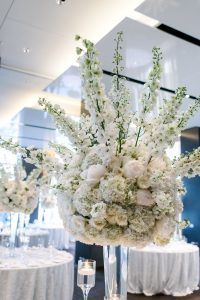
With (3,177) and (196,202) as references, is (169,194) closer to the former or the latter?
(3,177)

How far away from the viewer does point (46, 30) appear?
3676mm

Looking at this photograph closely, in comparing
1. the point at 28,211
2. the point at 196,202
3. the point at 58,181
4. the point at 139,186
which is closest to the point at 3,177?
the point at 28,211

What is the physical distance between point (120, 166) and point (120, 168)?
0.5 inches

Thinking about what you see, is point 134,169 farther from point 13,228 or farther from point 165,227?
point 13,228

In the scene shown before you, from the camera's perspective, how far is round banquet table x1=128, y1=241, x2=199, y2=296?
212 inches

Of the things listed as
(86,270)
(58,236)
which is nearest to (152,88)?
(86,270)

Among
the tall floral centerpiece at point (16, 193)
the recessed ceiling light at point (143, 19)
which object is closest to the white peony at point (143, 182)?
the recessed ceiling light at point (143, 19)

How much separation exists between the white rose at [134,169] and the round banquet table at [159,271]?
4452 millimetres

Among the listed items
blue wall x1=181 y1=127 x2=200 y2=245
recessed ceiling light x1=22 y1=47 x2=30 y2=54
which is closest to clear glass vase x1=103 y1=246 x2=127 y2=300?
recessed ceiling light x1=22 y1=47 x2=30 y2=54

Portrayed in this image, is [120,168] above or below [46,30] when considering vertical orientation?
below

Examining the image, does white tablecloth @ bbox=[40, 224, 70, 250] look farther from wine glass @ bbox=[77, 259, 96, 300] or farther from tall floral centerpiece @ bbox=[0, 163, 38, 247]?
wine glass @ bbox=[77, 259, 96, 300]

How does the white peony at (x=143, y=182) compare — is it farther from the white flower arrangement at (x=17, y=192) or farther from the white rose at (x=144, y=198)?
the white flower arrangement at (x=17, y=192)

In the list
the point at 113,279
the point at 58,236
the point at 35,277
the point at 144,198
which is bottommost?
the point at 58,236

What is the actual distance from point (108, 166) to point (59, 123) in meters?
0.27
